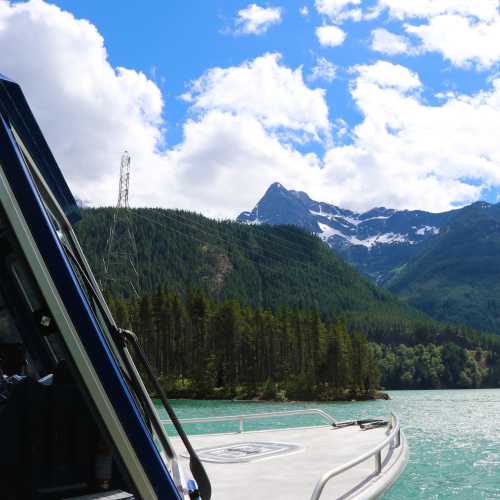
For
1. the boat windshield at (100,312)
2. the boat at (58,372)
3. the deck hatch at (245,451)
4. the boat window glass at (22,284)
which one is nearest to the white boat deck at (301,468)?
the deck hatch at (245,451)

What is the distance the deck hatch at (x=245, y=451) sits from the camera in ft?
33.7

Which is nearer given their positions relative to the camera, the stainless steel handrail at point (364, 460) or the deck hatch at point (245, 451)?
the stainless steel handrail at point (364, 460)

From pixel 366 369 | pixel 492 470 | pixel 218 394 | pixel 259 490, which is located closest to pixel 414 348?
pixel 366 369

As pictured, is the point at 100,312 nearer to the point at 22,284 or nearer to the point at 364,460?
the point at 22,284

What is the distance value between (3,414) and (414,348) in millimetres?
179363

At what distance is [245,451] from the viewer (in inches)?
441

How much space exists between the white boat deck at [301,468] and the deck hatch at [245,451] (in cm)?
8

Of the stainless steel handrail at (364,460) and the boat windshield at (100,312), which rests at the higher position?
the boat windshield at (100,312)

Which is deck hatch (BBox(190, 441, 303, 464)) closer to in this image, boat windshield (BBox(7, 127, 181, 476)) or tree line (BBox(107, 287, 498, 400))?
boat windshield (BBox(7, 127, 181, 476))

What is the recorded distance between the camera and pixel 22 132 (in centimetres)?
444

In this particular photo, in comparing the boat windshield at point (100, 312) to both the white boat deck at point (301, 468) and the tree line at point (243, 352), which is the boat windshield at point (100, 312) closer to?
the white boat deck at point (301, 468)

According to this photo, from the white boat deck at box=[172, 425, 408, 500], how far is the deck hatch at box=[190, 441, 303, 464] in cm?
8

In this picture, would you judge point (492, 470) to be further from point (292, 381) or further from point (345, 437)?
point (292, 381)

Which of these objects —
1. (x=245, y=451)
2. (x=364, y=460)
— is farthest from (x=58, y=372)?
(x=245, y=451)
